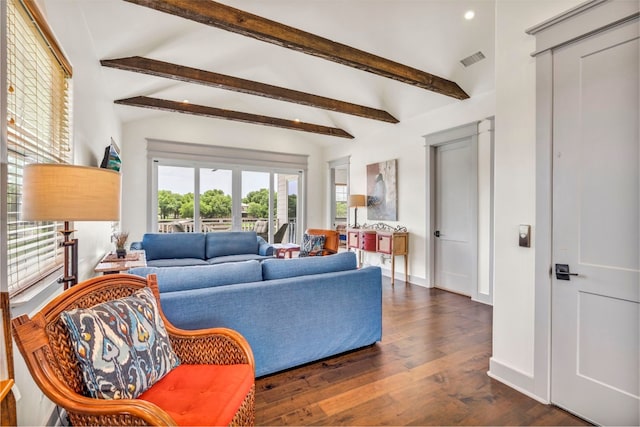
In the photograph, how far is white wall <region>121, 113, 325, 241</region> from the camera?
237 inches

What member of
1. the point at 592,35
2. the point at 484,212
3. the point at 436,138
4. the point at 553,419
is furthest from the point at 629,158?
the point at 436,138

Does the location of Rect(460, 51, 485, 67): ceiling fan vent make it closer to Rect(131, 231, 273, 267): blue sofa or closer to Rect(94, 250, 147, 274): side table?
Rect(131, 231, 273, 267): blue sofa

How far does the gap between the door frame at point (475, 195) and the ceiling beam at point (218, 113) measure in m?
2.29

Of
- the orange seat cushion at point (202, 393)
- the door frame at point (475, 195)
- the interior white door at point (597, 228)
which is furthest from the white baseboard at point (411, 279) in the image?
the orange seat cushion at point (202, 393)

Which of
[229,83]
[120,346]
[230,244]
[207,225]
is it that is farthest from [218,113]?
[120,346]

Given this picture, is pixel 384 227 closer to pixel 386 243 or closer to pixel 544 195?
pixel 386 243

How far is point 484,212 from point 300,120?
4.19 m

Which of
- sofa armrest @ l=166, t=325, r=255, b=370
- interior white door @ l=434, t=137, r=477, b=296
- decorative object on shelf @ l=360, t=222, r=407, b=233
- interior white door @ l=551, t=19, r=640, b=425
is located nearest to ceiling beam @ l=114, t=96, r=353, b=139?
decorative object on shelf @ l=360, t=222, r=407, b=233

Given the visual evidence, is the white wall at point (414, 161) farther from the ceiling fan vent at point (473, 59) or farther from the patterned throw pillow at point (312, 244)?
the patterned throw pillow at point (312, 244)

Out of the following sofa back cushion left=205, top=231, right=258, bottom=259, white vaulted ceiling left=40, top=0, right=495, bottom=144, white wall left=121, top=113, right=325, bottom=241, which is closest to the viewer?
white vaulted ceiling left=40, top=0, right=495, bottom=144

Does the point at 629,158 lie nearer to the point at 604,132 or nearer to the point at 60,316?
the point at 604,132

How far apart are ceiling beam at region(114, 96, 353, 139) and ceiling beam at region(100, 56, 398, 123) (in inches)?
50.9

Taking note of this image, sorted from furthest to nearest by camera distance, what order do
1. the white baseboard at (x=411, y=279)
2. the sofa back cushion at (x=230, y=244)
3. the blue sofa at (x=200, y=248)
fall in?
the sofa back cushion at (x=230, y=244) < the white baseboard at (x=411, y=279) < the blue sofa at (x=200, y=248)

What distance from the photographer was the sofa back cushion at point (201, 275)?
206cm
